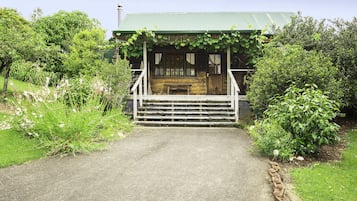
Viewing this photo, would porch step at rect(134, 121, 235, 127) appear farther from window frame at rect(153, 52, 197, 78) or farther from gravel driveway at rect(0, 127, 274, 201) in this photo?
window frame at rect(153, 52, 197, 78)

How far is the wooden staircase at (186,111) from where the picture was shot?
11305 millimetres

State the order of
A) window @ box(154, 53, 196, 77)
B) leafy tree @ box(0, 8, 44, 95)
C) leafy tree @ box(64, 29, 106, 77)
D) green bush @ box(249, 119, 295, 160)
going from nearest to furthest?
green bush @ box(249, 119, 295, 160) → leafy tree @ box(0, 8, 44, 95) → window @ box(154, 53, 196, 77) → leafy tree @ box(64, 29, 106, 77)

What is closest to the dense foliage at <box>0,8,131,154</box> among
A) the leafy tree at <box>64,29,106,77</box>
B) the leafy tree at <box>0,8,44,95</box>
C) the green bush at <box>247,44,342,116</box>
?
the leafy tree at <box>0,8,44,95</box>

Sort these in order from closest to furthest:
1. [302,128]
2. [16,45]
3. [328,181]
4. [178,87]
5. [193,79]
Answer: [328,181] < [302,128] < [16,45] < [178,87] < [193,79]

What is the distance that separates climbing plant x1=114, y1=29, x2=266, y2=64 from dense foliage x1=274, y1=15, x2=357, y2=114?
92 cm

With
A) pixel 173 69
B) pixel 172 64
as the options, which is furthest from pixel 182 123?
pixel 172 64

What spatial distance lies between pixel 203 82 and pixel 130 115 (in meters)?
4.37

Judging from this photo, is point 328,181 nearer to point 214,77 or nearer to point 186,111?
point 186,111

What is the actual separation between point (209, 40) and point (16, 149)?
→ 8.15 m

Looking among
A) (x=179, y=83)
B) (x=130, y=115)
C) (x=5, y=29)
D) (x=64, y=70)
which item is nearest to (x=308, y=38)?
(x=179, y=83)

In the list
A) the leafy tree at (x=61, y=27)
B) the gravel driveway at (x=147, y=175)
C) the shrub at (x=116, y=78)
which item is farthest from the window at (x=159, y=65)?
the leafy tree at (x=61, y=27)

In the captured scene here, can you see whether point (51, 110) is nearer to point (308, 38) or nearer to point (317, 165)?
point (317, 165)

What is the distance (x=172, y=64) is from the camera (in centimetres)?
1464

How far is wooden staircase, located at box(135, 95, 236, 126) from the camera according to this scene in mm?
11305
